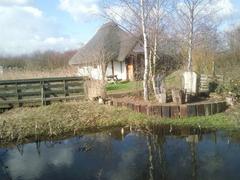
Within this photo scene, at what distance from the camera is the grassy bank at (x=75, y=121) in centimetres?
1184

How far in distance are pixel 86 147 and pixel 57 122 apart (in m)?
2.66

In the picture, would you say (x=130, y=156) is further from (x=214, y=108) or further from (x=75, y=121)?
(x=214, y=108)

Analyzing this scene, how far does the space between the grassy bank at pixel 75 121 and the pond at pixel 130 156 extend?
717 mm

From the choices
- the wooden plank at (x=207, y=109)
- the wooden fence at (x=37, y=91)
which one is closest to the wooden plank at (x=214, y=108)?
the wooden plank at (x=207, y=109)

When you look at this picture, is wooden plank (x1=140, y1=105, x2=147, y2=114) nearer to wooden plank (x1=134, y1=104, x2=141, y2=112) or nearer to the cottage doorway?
wooden plank (x1=134, y1=104, x2=141, y2=112)

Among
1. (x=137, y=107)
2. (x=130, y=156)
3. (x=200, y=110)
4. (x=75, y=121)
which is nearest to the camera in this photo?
(x=130, y=156)

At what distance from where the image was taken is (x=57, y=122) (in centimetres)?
1274

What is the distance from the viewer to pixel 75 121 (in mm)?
13000

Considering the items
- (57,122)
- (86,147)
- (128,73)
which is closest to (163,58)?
(128,73)

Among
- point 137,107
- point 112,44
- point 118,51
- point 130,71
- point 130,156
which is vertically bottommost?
point 130,156

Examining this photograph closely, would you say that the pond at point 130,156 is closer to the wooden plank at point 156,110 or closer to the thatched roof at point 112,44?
the wooden plank at point 156,110

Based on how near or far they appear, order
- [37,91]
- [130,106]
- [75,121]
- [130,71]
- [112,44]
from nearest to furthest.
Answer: [75,121] < [130,106] < [37,91] < [130,71] < [112,44]

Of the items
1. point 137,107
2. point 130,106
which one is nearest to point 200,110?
point 137,107

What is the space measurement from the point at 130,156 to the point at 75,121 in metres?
4.20
